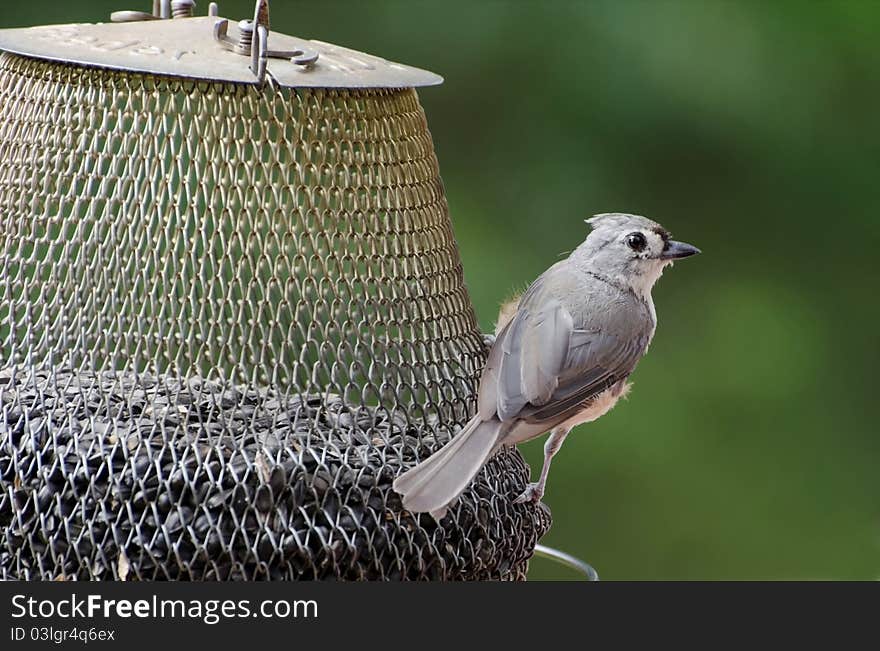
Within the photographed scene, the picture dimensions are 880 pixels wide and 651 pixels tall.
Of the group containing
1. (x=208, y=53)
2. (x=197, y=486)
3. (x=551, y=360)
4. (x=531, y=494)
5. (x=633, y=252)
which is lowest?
(x=531, y=494)

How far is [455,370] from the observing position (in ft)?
10.2

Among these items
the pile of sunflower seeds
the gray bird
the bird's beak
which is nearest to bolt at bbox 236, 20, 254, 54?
the pile of sunflower seeds

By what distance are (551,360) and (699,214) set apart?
7.67ft

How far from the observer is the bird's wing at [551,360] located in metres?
2.94

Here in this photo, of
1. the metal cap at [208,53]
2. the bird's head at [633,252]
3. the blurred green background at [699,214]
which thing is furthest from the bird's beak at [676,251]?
the blurred green background at [699,214]

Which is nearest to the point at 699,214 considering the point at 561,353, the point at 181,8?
the point at 561,353

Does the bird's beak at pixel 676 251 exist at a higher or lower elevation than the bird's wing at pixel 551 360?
higher

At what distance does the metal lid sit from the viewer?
2.66 m

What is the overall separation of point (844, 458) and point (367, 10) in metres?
2.45

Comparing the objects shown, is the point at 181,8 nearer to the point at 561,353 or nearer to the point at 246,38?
the point at 246,38

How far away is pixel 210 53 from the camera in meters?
2.76

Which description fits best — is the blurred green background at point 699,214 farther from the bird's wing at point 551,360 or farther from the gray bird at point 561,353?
the bird's wing at point 551,360

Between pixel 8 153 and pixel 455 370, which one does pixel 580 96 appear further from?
pixel 8 153

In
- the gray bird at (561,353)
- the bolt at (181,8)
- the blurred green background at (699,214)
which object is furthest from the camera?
the blurred green background at (699,214)
